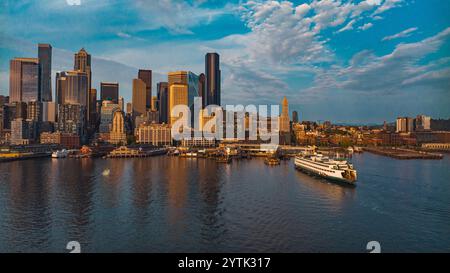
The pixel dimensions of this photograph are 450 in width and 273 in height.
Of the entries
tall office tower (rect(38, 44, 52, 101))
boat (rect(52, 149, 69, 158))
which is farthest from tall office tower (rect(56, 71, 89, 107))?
boat (rect(52, 149, 69, 158))

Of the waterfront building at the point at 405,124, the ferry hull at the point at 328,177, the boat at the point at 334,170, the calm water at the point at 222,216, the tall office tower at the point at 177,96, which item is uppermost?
the tall office tower at the point at 177,96

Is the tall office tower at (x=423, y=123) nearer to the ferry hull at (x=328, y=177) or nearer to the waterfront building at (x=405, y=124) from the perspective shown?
the waterfront building at (x=405, y=124)

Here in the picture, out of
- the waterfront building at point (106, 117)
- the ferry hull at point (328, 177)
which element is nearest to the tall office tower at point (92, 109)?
the waterfront building at point (106, 117)

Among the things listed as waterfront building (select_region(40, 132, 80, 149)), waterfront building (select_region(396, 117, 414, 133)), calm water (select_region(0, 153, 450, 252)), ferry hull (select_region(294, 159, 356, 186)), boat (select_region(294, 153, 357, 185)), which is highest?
waterfront building (select_region(396, 117, 414, 133))

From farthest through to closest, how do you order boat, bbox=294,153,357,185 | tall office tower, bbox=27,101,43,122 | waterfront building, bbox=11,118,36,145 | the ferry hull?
tall office tower, bbox=27,101,43,122 < waterfront building, bbox=11,118,36,145 < boat, bbox=294,153,357,185 < the ferry hull

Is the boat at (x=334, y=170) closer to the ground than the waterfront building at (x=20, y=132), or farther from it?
closer to the ground

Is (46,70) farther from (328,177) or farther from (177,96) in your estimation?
(328,177)

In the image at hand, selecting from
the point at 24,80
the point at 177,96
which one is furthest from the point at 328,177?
the point at 177,96

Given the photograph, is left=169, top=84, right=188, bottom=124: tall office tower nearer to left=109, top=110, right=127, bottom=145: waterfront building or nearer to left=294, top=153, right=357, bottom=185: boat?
left=109, top=110, right=127, bottom=145: waterfront building
